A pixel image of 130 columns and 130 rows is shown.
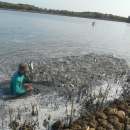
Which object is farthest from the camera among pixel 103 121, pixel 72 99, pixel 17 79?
pixel 17 79

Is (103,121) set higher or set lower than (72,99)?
lower

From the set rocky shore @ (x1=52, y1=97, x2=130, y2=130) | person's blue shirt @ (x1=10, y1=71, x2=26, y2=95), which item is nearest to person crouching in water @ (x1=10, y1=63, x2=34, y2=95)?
person's blue shirt @ (x1=10, y1=71, x2=26, y2=95)

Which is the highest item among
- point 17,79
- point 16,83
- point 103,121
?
point 17,79

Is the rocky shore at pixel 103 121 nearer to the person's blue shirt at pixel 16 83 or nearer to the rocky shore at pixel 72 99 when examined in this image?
the rocky shore at pixel 72 99

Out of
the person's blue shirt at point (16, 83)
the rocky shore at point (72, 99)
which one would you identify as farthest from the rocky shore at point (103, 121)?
the person's blue shirt at point (16, 83)

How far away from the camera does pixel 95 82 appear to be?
10.1m

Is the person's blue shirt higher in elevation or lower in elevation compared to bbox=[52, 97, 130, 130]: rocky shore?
higher

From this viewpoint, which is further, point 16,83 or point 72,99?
point 16,83

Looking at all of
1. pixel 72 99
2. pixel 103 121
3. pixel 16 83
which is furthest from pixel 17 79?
pixel 103 121

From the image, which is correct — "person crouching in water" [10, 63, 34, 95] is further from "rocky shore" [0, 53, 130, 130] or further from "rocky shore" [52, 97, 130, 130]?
"rocky shore" [52, 97, 130, 130]

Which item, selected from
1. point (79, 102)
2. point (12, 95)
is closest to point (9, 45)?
point (12, 95)

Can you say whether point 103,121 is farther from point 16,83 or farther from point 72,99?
point 16,83

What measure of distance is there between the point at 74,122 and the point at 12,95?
299 centimetres

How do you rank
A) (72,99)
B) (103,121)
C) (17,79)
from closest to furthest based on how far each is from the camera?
(103,121) → (72,99) → (17,79)
